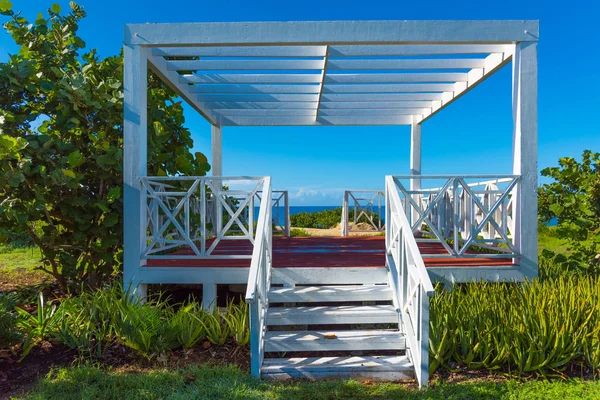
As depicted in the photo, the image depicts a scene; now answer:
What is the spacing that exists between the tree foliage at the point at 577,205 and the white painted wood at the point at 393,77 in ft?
6.68

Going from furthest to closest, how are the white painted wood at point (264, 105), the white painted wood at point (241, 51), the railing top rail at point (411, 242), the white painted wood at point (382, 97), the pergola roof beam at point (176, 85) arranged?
the white painted wood at point (264, 105)
the white painted wood at point (382, 97)
the pergola roof beam at point (176, 85)
the white painted wood at point (241, 51)
the railing top rail at point (411, 242)

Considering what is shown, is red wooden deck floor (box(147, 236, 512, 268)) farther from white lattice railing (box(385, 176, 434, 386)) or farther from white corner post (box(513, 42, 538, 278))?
white lattice railing (box(385, 176, 434, 386))

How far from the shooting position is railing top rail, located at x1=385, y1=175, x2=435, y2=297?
375 centimetres

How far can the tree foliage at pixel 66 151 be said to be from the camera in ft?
18.0

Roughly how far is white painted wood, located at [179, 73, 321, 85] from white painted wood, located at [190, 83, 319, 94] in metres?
0.44

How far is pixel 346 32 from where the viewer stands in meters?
5.30

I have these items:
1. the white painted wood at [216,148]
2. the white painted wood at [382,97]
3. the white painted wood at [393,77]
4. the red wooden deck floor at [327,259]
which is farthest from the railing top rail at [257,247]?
the white painted wood at [216,148]

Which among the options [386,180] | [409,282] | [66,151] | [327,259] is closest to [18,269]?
[66,151]

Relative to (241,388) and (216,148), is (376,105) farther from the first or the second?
(241,388)

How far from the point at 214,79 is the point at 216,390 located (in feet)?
16.4

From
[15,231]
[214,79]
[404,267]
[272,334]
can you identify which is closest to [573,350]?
[404,267]

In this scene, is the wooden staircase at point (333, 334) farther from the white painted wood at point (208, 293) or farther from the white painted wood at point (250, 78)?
the white painted wood at point (250, 78)

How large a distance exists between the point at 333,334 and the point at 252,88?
473 centimetres

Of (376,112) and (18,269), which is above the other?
(376,112)
